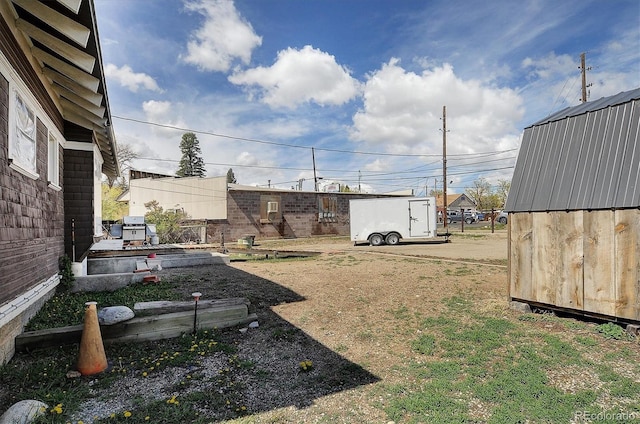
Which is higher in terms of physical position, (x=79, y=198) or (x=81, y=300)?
(x=79, y=198)

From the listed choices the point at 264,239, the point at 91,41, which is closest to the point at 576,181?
the point at 91,41

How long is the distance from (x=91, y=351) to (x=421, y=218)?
54.8 feet

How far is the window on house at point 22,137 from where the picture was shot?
3.79 meters

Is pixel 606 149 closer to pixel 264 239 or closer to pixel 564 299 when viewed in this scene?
pixel 564 299

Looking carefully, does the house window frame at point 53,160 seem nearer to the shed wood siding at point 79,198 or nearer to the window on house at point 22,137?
the shed wood siding at point 79,198

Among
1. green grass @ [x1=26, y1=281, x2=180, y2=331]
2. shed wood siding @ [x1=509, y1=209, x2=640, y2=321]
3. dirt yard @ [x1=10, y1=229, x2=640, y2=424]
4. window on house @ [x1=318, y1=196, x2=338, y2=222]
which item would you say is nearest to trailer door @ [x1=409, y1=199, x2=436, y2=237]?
window on house @ [x1=318, y1=196, x2=338, y2=222]

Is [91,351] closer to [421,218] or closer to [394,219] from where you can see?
[394,219]

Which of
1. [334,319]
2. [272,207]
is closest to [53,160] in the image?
[334,319]

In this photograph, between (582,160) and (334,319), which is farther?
(334,319)

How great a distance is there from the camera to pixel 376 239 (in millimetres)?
18281

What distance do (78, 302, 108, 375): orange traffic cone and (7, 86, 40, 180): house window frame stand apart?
2.01 metres

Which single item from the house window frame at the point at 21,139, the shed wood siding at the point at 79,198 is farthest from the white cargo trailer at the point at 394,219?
the house window frame at the point at 21,139

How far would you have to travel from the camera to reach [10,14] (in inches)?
141

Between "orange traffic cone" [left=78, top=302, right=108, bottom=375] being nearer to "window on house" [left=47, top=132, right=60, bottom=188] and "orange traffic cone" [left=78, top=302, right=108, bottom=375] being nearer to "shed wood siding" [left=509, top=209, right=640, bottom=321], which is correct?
"window on house" [left=47, top=132, right=60, bottom=188]
